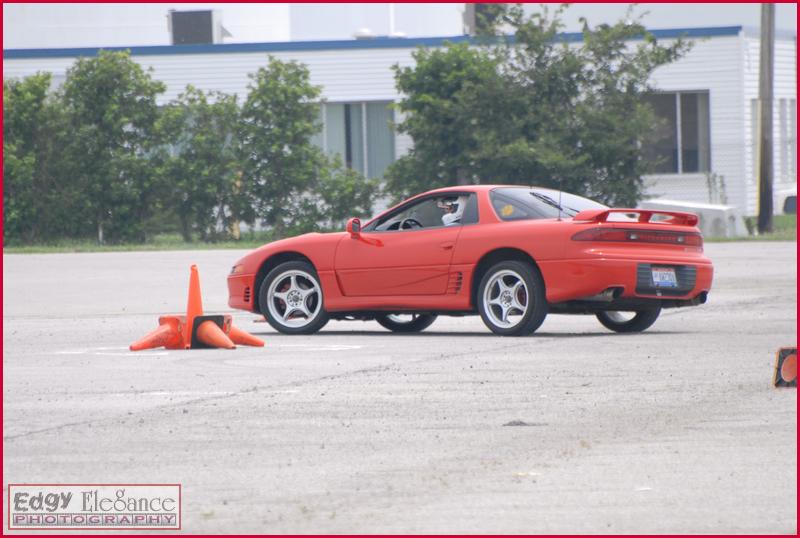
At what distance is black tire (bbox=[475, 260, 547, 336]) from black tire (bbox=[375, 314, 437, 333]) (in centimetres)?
155

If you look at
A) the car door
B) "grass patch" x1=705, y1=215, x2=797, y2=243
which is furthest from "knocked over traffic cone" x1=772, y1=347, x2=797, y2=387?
"grass patch" x1=705, y1=215, x2=797, y2=243

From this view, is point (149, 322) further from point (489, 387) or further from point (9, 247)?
point (9, 247)

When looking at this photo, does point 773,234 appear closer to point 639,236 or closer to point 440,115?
point 440,115

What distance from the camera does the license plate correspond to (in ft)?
44.4

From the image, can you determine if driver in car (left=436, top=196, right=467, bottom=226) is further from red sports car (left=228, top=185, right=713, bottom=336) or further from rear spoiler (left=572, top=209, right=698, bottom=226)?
rear spoiler (left=572, top=209, right=698, bottom=226)

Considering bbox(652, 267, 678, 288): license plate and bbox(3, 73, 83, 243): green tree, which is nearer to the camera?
bbox(652, 267, 678, 288): license plate

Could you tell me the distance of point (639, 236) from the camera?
1360 cm

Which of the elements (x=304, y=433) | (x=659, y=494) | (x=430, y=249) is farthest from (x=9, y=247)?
(x=659, y=494)

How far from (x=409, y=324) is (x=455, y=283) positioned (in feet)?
5.15

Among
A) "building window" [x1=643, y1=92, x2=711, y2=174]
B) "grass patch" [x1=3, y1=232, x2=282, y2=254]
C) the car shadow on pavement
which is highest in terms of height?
"building window" [x1=643, y1=92, x2=711, y2=174]

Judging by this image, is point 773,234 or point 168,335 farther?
point 773,234

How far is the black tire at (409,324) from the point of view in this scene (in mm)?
15375

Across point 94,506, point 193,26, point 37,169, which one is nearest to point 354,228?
point 94,506

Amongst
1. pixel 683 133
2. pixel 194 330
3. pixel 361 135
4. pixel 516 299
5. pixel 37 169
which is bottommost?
pixel 194 330
